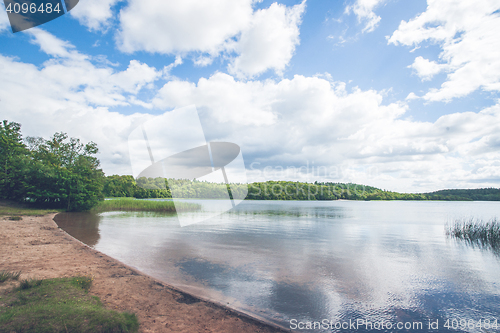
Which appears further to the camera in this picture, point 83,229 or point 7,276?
point 83,229

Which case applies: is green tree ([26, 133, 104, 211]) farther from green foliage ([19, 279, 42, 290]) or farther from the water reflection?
green foliage ([19, 279, 42, 290])

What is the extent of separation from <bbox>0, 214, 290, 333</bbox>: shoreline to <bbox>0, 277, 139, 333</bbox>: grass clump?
1.38 ft

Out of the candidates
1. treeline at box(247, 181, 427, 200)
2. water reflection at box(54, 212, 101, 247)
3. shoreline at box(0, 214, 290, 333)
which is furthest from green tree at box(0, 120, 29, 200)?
treeline at box(247, 181, 427, 200)

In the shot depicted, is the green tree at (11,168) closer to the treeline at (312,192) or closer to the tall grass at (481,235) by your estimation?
the tall grass at (481,235)

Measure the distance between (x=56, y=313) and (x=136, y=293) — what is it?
6.83 feet

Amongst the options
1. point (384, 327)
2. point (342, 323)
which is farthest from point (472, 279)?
point (342, 323)

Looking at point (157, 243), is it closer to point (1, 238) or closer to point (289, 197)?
point (1, 238)

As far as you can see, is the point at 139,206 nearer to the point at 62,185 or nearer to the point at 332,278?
the point at 62,185

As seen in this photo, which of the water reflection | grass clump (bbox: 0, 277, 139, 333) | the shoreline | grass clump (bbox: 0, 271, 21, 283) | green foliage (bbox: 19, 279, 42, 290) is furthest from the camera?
the water reflection

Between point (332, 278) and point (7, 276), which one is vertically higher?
point (7, 276)

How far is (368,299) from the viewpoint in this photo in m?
7.04

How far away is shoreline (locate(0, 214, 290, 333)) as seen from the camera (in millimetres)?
4727

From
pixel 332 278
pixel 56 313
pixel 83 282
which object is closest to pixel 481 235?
pixel 332 278

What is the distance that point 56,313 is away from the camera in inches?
160
